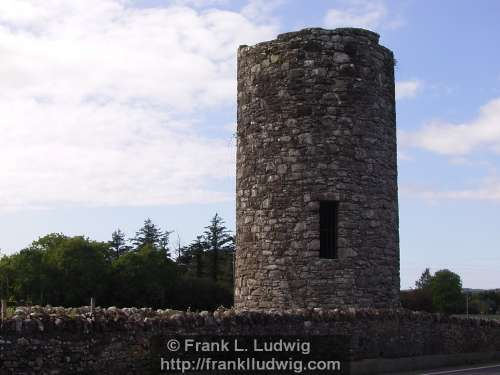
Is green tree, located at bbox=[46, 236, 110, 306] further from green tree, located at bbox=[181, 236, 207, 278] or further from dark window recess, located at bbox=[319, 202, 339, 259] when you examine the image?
dark window recess, located at bbox=[319, 202, 339, 259]

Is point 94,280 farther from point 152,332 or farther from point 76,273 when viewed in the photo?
point 152,332

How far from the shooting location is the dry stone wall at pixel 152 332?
427 inches

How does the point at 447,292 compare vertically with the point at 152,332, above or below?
above

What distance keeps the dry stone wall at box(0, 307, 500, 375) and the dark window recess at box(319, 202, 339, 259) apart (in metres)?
2.23

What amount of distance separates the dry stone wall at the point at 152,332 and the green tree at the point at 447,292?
55679 millimetres

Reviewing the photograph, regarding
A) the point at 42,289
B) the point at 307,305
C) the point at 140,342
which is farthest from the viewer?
the point at 42,289

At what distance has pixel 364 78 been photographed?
18.7 metres

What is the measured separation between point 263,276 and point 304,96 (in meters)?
4.42

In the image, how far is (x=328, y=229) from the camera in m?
18.3

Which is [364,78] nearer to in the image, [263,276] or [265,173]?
[265,173]

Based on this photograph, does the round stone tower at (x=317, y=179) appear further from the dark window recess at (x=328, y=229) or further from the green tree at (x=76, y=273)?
the green tree at (x=76, y=273)

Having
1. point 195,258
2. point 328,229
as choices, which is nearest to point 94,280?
point 195,258

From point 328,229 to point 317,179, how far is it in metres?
1.25

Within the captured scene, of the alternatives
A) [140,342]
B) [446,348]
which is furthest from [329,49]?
[140,342]
